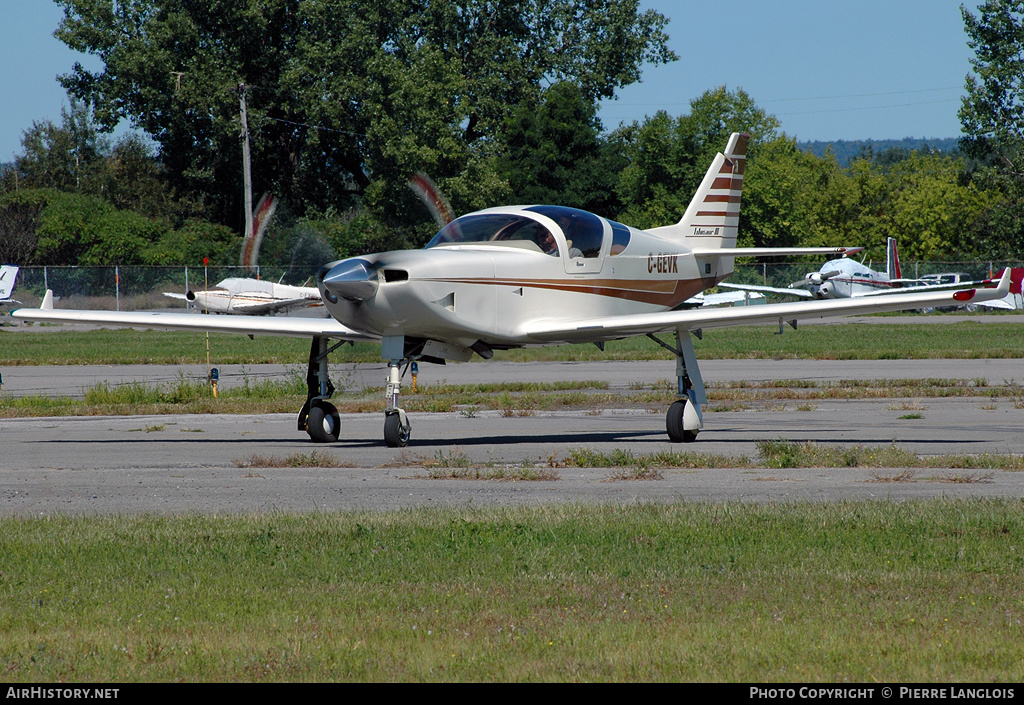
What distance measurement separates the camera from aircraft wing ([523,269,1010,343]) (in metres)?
13.4

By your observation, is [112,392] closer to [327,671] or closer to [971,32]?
[327,671]

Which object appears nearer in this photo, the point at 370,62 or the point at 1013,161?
the point at 370,62

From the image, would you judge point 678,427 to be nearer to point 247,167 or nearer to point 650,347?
point 650,347

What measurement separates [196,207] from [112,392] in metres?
52.4

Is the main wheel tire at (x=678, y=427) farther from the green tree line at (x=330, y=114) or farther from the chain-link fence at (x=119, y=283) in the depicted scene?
the chain-link fence at (x=119, y=283)

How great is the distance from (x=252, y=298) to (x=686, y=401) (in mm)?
32148

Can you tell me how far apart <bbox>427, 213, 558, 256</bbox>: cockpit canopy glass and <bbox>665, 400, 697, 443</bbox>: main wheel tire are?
100 inches

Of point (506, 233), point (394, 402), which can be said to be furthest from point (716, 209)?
point (394, 402)

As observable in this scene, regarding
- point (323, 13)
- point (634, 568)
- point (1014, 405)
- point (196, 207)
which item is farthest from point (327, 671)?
point (196, 207)

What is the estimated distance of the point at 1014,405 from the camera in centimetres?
1748

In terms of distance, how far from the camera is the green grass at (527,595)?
4.93 metres

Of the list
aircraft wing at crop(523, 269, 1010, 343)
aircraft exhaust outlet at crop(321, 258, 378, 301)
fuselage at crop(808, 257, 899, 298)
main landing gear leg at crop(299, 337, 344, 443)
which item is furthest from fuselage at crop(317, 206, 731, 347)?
fuselage at crop(808, 257, 899, 298)

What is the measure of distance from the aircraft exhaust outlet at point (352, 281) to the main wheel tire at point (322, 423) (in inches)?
91.2

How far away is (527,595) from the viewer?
6145 millimetres
